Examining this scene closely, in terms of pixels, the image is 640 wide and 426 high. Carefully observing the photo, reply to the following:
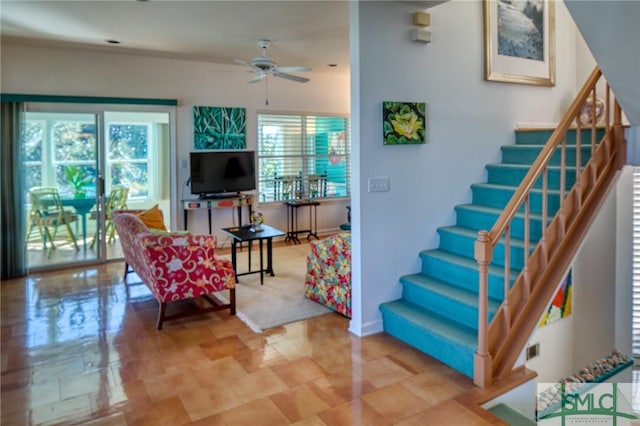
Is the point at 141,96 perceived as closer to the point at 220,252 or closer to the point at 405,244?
the point at 220,252

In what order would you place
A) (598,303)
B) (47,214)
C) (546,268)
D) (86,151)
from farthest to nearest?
(86,151), (47,214), (598,303), (546,268)

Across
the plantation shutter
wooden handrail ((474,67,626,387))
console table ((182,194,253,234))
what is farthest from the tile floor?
the plantation shutter

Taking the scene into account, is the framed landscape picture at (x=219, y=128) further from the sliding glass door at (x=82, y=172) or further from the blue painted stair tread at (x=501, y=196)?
the blue painted stair tread at (x=501, y=196)

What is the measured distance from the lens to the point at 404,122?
382 cm

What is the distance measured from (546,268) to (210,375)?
8.16 feet

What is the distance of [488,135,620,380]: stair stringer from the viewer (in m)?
3.05

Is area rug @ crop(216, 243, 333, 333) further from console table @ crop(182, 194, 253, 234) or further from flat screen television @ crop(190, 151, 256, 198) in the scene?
flat screen television @ crop(190, 151, 256, 198)

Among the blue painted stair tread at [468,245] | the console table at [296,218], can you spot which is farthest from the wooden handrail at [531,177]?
the console table at [296,218]

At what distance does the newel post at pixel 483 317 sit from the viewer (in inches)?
110

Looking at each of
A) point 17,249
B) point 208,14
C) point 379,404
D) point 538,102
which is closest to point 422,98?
point 538,102

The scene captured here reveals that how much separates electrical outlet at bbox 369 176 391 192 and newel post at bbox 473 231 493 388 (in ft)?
3.61

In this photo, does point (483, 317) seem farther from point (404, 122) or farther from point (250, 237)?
point (250, 237)

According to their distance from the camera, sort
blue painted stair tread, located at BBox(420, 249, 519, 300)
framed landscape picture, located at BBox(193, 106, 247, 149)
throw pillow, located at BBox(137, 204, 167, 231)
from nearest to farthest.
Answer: blue painted stair tread, located at BBox(420, 249, 519, 300), throw pillow, located at BBox(137, 204, 167, 231), framed landscape picture, located at BBox(193, 106, 247, 149)

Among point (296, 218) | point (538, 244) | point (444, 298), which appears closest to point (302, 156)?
point (296, 218)
